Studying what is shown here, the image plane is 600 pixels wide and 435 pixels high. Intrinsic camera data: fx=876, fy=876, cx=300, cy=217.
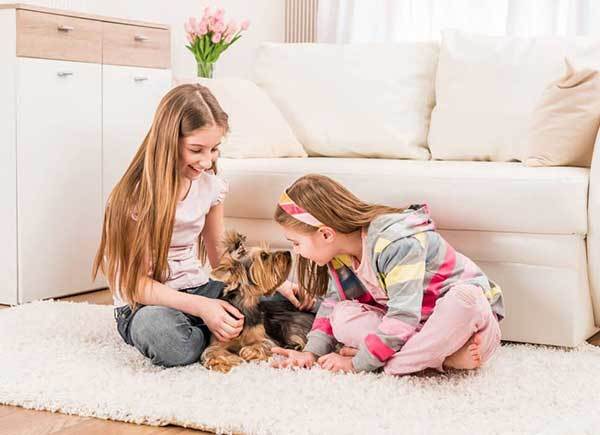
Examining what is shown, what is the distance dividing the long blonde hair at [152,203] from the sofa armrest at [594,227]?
1.02 m

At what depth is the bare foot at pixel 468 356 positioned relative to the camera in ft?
6.70

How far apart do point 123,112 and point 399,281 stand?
1664mm

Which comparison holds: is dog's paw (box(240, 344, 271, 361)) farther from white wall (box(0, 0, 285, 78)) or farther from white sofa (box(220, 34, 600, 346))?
white wall (box(0, 0, 285, 78))

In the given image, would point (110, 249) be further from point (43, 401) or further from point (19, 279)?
point (19, 279)

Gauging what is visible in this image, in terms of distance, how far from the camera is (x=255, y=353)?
2.20 metres

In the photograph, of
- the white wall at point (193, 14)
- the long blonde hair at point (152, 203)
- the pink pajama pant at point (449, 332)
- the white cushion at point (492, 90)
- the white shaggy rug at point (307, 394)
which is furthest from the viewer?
the white wall at point (193, 14)

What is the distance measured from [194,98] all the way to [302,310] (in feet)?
2.13

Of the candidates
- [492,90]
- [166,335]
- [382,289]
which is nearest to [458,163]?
[492,90]

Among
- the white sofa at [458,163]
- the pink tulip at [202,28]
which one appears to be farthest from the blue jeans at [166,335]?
the pink tulip at [202,28]

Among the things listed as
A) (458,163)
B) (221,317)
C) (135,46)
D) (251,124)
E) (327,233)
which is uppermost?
(135,46)

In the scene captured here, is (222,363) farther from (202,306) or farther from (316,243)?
(316,243)

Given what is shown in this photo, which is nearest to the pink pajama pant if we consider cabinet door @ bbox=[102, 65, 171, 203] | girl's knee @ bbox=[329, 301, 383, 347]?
girl's knee @ bbox=[329, 301, 383, 347]

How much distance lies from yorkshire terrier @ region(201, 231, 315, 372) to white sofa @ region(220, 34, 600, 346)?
0.51 meters

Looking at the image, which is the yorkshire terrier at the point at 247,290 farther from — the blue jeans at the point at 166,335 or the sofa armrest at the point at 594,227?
the sofa armrest at the point at 594,227
